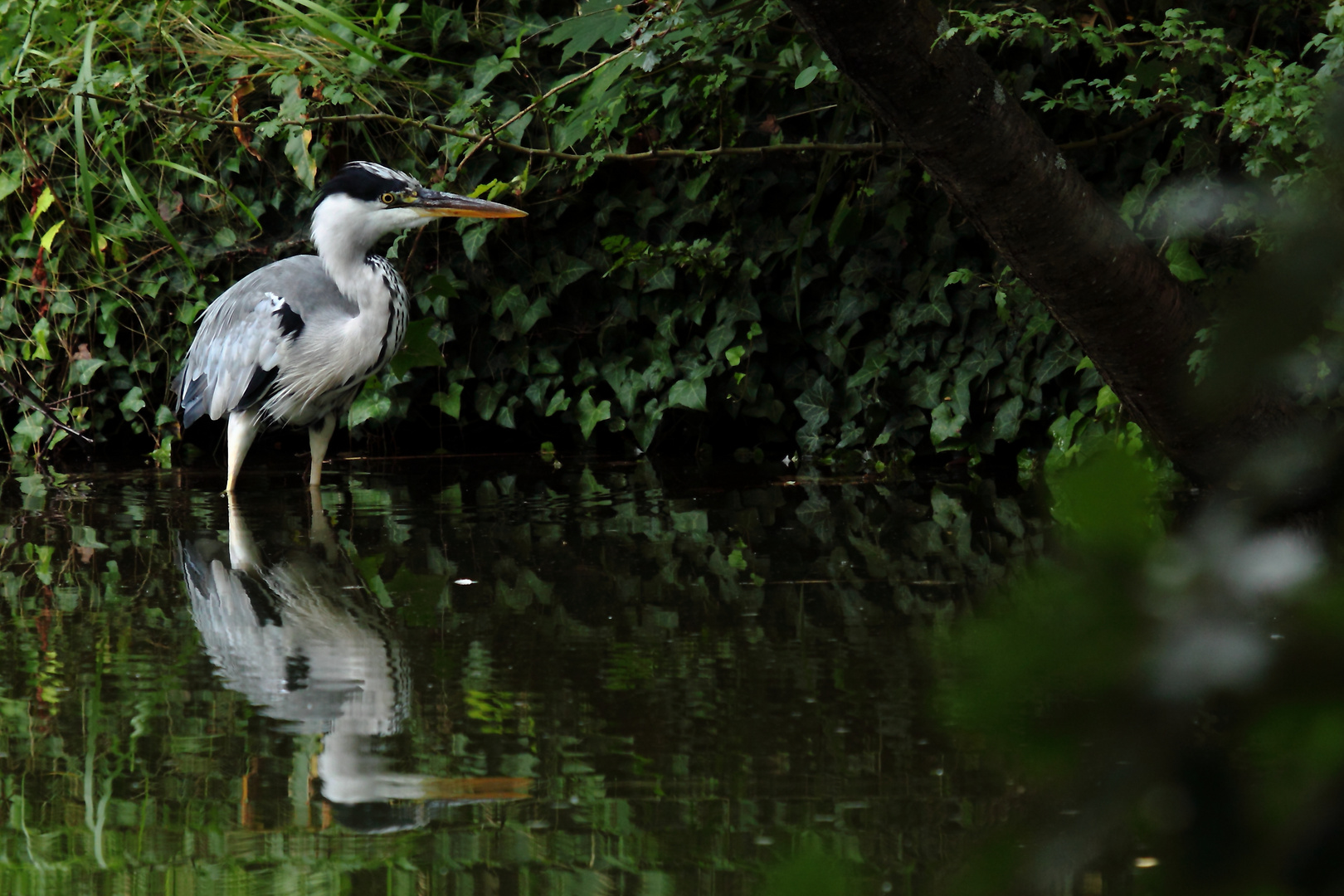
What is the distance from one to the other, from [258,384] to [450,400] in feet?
3.06

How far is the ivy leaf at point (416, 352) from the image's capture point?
516 centimetres

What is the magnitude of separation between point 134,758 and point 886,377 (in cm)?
342

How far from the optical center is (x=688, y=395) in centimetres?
516

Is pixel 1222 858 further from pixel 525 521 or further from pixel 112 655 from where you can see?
pixel 525 521

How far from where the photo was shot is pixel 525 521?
404 cm

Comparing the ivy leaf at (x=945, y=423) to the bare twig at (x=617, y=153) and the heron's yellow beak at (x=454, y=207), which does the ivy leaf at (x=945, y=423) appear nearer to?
the bare twig at (x=617, y=153)

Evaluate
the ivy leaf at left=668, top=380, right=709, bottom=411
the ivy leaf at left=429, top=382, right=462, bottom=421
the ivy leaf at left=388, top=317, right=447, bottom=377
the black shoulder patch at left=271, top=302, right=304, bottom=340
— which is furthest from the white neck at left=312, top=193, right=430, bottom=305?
the ivy leaf at left=668, top=380, right=709, bottom=411

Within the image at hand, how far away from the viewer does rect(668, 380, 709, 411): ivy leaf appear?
5.13 m

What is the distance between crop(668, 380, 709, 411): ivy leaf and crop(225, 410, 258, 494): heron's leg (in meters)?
1.52

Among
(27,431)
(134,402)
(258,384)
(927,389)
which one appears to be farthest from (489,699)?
(27,431)

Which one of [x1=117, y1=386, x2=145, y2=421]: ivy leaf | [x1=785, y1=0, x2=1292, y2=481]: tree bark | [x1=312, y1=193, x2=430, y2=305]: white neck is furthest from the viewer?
[x1=117, y1=386, x2=145, y2=421]: ivy leaf

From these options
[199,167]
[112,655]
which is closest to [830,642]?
[112,655]

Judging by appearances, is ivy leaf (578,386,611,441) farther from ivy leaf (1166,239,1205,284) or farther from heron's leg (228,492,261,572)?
ivy leaf (1166,239,1205,284)

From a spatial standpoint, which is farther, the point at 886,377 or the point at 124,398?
the point at 124,398
